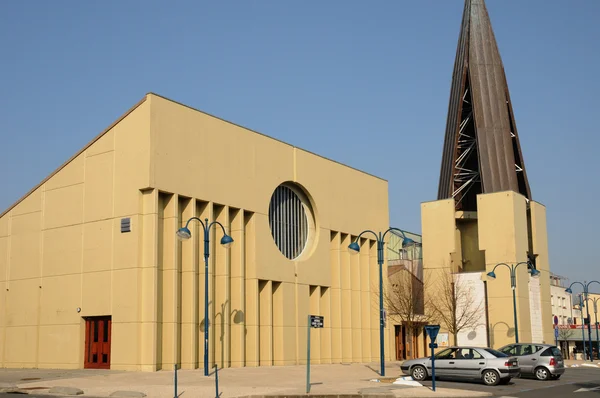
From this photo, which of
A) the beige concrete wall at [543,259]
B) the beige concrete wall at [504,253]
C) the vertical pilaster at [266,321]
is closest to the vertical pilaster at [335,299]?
the vertical pilaster at [266,321]

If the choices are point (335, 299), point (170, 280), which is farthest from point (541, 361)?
point (170, 280)

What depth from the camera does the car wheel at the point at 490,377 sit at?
27.1 metres

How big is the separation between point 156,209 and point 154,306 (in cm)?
419

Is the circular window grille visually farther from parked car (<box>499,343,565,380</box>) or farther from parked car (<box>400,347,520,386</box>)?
parked car (<box>499,343,565,380</box>)

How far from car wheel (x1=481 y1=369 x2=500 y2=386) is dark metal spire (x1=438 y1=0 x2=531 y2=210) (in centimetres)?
3480

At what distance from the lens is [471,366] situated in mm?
27844

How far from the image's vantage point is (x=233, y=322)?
36625 millimetres

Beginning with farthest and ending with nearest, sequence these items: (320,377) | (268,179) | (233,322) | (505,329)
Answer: (505,329), (268,179), (233,322), (320,377)

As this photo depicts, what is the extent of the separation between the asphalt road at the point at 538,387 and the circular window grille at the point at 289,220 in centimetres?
1521

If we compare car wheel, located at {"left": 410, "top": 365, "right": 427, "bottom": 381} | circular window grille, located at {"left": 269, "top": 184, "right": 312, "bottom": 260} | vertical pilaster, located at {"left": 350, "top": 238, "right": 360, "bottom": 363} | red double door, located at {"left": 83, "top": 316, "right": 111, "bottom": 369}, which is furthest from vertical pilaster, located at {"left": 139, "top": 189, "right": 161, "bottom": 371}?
vertical pilaster, located at {"left": 350, "top": 238, "right": 360, "bottom": 363}

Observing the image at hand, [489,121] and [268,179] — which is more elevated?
[489,121]

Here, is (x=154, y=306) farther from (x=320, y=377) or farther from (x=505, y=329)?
(x=505, y=329)

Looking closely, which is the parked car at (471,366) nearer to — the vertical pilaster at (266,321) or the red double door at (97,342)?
the vertical pilaster at (266,321)

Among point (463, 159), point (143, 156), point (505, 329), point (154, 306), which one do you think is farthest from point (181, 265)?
point (463, 159)
